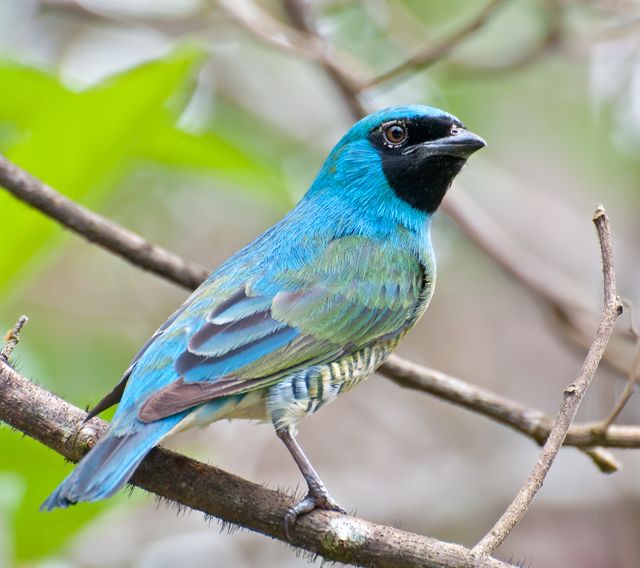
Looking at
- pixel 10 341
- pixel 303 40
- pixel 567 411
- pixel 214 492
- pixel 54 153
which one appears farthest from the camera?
pixel 303 40

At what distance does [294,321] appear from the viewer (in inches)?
163

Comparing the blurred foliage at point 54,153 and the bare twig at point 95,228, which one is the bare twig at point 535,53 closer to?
the blurred foliage at point 54,153

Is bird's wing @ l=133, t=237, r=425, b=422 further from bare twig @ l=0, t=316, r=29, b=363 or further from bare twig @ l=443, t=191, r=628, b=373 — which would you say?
bare twig @ l=443, t=191, r=628, b=373

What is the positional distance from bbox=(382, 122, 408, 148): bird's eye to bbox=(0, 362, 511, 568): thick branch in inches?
78.8

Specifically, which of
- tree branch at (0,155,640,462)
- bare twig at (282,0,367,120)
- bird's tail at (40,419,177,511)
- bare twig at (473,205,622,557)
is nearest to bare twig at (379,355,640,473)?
tree branch at (0,155,640,462)

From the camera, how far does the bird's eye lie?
4.78m

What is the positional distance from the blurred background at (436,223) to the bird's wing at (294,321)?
634 mm

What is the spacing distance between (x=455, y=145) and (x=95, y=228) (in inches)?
61.9

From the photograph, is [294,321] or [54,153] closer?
[294,321]

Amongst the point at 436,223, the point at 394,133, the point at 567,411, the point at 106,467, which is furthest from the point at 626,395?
the point at 436,223

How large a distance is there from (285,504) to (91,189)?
1806 mm

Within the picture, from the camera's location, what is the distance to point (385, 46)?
8148mm

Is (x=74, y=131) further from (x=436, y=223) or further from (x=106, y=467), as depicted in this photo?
(x=436, y=223)

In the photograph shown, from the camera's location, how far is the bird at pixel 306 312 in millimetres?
3449
